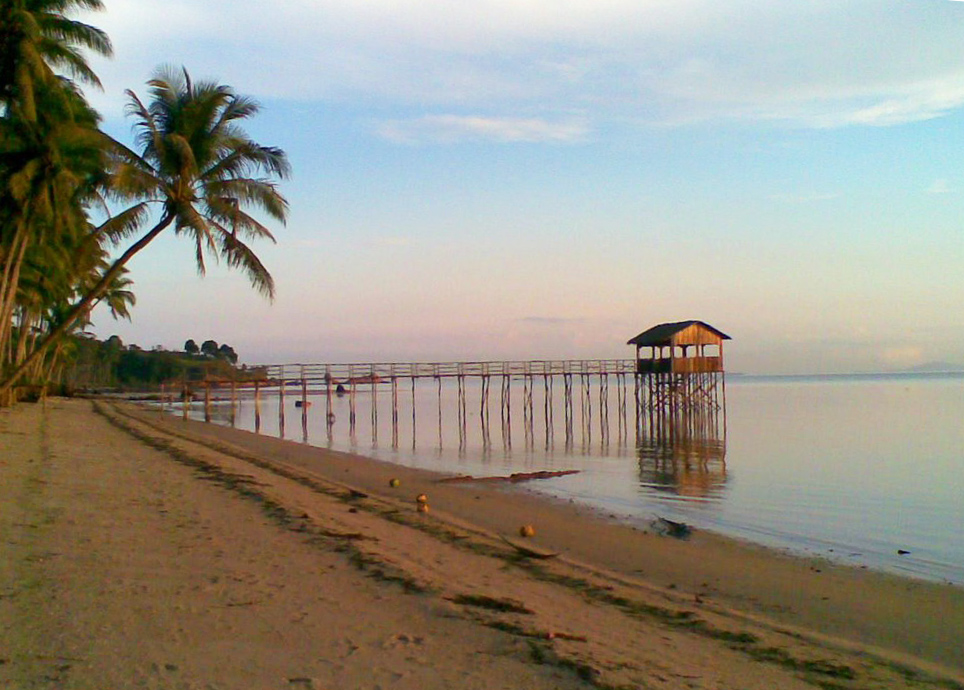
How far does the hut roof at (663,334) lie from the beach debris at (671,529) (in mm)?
25534

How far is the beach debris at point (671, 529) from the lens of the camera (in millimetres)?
11252

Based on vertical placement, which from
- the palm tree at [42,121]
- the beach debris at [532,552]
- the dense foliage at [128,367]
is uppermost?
the palm tree at [42,121]

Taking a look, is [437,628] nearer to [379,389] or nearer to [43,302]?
[43,302]

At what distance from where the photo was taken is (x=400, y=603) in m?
5.96

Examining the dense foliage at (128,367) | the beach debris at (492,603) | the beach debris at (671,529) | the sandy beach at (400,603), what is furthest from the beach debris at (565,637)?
the dense foliage at (128,367)

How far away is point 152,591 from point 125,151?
556 inches

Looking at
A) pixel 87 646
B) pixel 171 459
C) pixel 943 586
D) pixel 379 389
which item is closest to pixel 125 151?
pixel 171 459

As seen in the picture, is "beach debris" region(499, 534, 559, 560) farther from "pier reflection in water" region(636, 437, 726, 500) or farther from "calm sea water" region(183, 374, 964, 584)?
"pier reflection in water" region(636, 437, 726, 500)

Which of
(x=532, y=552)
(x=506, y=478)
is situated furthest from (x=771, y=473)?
(x=532, y=552)

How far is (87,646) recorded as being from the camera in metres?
4.48

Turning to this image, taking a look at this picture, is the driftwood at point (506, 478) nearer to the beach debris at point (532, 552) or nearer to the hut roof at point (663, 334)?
the beach debris at point (532, 552)

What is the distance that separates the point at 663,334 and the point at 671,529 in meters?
26.6

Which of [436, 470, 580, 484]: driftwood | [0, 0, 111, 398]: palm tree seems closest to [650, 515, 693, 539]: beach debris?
[436, 470, 580, 484]: driftwood

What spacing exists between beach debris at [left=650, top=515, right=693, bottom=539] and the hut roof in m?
25.5
